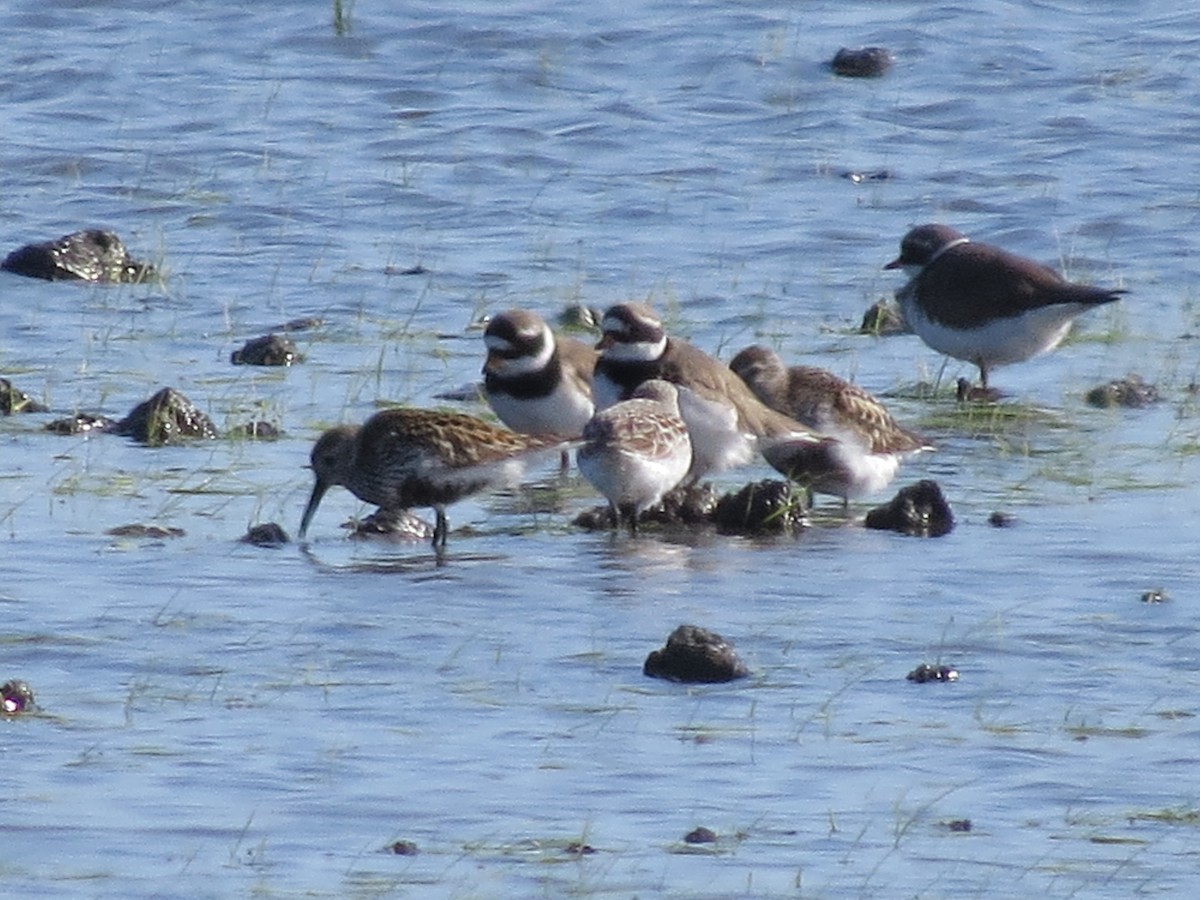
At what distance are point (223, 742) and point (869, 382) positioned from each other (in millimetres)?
6794

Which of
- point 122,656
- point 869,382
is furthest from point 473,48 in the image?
point 122,656

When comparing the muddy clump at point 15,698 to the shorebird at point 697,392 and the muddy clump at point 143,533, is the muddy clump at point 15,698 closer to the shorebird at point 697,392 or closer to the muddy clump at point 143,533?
the muddy clump at point 143,533

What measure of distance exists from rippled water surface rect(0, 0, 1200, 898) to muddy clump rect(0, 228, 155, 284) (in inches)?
9.2

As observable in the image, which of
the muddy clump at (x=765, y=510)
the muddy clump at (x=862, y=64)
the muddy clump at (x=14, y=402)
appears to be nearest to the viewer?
the muddy clump at (x=765, y=510)

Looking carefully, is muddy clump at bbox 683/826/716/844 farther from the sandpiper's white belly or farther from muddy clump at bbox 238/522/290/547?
the sandpiper's white belly

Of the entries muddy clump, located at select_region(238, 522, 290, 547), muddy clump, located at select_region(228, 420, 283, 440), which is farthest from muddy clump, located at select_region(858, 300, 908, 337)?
muddy clump, located at select_region(238, 522, 290, 547)

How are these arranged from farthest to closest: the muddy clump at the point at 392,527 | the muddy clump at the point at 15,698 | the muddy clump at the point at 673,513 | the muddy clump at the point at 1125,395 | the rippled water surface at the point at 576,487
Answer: the muddy clump at the point at 1125,395 → the muddy clump at the point at 673,513 → the muddy clump at the point at 392,527 → the muddy clump at the point at 15,698 → the rippled water surface at the point at 576,487

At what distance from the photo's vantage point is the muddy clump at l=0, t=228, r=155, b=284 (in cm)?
1580

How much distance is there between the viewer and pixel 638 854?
714cm

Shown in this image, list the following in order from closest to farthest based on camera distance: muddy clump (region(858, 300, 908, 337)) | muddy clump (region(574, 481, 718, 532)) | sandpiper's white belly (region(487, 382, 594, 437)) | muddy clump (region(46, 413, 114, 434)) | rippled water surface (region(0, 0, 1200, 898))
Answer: rippled water surface (region(0, 0, 1200, 898)) → muddy clump (region(574, 481, 718, 532)) → muddy clump (region(46, 413, 114, 434)) → sandpiper's white belly (region(487, 382, 594, 437)) → muddy clump (region(858, 300, 908, 337))

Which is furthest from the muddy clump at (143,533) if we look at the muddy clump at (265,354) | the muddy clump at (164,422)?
the muddy clump at (265,354)

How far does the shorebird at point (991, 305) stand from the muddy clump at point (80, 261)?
172 inches

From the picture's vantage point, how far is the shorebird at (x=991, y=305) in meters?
14.1

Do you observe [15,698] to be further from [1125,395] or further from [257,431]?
[1125,395]
